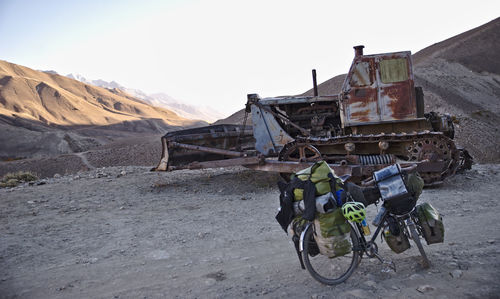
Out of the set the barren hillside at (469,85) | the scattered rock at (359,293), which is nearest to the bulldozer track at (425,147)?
the scattered rock at (359,293)

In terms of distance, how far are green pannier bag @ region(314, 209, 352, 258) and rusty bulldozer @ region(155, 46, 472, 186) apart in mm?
4400

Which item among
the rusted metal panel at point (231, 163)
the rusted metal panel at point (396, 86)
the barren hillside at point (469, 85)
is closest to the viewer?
the rusted metal panel at point (396, 86)

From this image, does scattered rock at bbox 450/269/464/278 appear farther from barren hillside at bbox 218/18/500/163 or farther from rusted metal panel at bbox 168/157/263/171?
barren hillside at bbox 218/18/500/163

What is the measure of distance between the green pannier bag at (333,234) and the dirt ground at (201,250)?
15.1 inches

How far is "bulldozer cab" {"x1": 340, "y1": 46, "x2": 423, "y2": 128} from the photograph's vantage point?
8.22 metres

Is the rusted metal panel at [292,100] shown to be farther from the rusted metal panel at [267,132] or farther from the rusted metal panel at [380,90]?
the rusted metal panel at [380,90]

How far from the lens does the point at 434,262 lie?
4.01 metres

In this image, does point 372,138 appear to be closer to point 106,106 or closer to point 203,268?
point 203,268

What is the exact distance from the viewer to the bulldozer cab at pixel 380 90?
27.0 feet

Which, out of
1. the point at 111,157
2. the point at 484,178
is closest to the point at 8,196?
the point at 484,178

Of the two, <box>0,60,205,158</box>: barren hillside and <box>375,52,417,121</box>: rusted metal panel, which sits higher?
<box>0,60,205,158</box>: barren hillside

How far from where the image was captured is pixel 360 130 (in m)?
8.57

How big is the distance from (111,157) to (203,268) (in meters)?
20.1

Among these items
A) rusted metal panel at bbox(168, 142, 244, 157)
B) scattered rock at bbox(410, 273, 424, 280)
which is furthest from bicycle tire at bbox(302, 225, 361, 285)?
rusted metal panel at bbox(168, 142, 244, 157)
